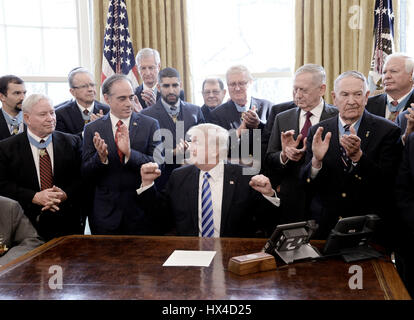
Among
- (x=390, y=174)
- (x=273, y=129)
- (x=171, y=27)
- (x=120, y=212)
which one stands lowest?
(x=120, y=212)

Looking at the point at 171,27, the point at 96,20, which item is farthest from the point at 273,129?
the point at 96,20

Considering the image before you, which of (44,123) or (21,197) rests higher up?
(44,123)

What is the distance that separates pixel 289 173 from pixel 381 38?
102 inches

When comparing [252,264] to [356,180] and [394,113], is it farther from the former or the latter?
[394,113]

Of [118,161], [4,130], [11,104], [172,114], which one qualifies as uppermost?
[11,104]

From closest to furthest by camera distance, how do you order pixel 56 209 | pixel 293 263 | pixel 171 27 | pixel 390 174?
1. pixel 293 263
2. pixel 390 174
3. pixel 56 209
4. pixel 171 27

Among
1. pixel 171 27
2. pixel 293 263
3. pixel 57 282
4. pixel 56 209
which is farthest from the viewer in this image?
pixel 171 27

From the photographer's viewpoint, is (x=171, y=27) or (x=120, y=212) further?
(x=171, y=27)

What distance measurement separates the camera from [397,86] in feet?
12.2

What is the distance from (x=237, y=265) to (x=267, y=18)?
480cm

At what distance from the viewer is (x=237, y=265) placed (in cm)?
213

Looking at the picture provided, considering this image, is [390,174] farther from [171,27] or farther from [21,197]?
[171,27]

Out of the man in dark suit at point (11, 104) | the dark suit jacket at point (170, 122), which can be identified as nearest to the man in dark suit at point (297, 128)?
the dark suit jacket at point (170, 122)

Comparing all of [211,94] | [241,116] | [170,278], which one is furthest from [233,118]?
[170,278]
